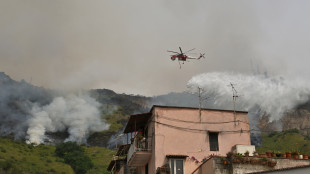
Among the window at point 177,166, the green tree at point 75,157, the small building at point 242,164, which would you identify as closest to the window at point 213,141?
the window at point 177,166

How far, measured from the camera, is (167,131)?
27.7 metres

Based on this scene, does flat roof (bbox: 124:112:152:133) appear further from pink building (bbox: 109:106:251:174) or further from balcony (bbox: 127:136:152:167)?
balcony (bbox: 127:136:152:167)

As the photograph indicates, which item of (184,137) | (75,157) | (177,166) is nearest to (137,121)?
(184,137)

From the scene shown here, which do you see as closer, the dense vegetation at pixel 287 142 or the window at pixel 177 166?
the window at pixel 177 166

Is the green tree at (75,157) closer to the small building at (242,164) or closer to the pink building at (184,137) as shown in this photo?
the pink building at (184,137)

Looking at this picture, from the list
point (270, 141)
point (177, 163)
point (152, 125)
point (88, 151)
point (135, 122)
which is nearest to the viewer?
point (177, 163)

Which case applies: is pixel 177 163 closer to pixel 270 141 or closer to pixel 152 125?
pixel 152 125

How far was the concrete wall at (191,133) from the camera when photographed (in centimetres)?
2705

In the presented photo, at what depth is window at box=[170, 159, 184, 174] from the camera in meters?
26.2

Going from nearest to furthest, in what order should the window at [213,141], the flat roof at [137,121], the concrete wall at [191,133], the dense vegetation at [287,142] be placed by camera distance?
the concrete wall at [191,133], the window at [213,141], the flat roof at [137,121], the dense vegetation at [287,142]

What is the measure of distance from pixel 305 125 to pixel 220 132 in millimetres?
128894

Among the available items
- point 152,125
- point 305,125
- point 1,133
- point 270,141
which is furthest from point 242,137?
point 1,133

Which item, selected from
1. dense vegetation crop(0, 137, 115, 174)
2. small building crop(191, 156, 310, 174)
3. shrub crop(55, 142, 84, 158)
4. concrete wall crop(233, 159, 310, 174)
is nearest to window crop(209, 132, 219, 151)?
small building crop(191, 156, 310, 174)

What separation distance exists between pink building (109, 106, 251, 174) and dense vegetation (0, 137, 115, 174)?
89.5 m
